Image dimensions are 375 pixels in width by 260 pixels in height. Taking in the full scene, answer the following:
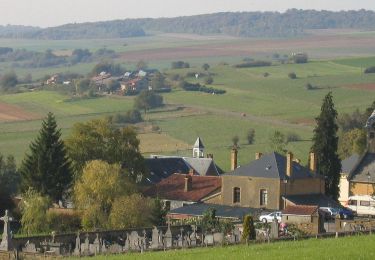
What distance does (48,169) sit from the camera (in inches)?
2827

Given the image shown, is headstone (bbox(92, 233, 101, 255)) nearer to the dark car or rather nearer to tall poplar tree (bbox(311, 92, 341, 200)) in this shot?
the dark car

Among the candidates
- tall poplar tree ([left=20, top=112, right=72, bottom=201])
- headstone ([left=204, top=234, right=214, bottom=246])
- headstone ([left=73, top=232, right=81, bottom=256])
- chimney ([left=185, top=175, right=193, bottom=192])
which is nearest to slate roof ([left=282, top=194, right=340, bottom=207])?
chimney ([left=185, top=175, right=193, bottom=192])

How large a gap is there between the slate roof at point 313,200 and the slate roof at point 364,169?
964 cm

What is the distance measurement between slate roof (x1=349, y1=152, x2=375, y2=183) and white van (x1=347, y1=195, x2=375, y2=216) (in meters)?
1.18

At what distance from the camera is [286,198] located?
7069 cm

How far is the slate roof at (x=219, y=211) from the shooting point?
6750cm

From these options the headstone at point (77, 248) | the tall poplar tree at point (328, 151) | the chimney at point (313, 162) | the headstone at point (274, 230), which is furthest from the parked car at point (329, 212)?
the headstone at point (77, 248)

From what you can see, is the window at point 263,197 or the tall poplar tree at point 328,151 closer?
the window at point 263,197

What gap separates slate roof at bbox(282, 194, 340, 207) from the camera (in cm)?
7025

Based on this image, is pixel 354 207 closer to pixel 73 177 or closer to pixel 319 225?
pixel 73 177

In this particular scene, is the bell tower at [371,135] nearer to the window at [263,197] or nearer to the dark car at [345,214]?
the window at [263,197]

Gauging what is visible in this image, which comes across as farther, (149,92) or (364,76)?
(364,76)

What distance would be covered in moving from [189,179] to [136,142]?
4.08 metres

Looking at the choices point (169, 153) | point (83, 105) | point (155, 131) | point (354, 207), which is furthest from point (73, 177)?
point (83, 105)
